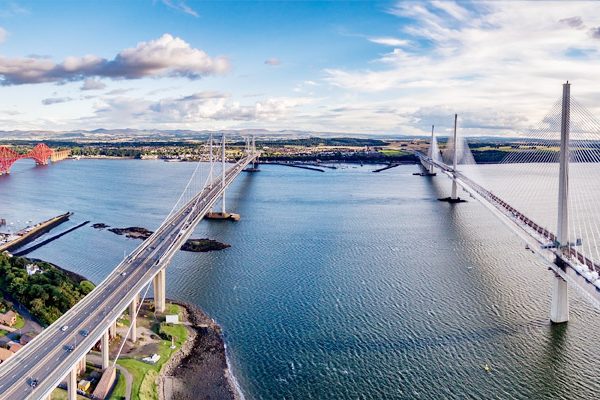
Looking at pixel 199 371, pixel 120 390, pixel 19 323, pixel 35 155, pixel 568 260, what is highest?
pixel 35 155

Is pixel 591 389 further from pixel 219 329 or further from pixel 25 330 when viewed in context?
pixel 25 330

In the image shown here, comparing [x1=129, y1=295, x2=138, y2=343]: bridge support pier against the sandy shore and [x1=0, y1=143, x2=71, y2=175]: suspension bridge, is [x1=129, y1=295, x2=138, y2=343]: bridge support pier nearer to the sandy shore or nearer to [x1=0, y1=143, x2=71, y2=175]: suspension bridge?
the sandy shore

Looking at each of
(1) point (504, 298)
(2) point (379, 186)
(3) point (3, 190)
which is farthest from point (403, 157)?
(1) point (504, 298)

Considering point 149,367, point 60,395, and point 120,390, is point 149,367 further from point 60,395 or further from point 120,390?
point 60,395

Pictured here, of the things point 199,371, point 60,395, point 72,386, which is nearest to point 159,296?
point 199,371

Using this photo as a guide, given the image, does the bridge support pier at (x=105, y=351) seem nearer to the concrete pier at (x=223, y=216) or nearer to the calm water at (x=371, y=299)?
the calm water at (x=371, y=299)

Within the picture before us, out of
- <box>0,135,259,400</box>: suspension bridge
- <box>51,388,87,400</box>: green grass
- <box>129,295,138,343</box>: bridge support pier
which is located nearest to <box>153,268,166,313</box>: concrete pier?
<box>0,135,259,400</box>: suspension bridge
